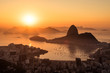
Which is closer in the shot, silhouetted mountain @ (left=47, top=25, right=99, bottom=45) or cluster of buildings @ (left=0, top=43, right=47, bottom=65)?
cluster of buildings @ (left=0, top=43, right=47, bottom=65)

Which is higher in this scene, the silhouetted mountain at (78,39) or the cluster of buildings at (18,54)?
the silhouetted mountain at (78,39)

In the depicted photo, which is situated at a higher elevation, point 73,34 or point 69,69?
point 73,34

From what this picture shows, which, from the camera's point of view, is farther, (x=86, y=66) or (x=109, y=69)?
(x=86, y=66)

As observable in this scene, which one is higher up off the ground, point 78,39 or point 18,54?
point 78,39

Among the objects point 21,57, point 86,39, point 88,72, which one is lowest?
point 88,72

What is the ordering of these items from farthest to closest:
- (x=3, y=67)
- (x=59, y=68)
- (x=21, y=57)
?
(x=21, y=57), (x=59, y=68), (x=3, y=67)

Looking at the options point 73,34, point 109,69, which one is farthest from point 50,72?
point 73,34

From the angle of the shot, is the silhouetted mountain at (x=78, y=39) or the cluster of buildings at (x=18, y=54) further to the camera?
the silhouetted mountain at (x=78, y=39)

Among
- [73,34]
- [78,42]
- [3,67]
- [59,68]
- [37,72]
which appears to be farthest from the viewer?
[73,34]

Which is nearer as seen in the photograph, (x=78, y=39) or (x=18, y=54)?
(x=18, y=54)

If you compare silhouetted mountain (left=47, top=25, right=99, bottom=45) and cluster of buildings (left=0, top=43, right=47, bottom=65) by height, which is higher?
silhouetted mountain (left=47, top=25, right=99, bottom=45)

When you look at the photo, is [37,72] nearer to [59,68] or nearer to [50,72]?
[50,72]
